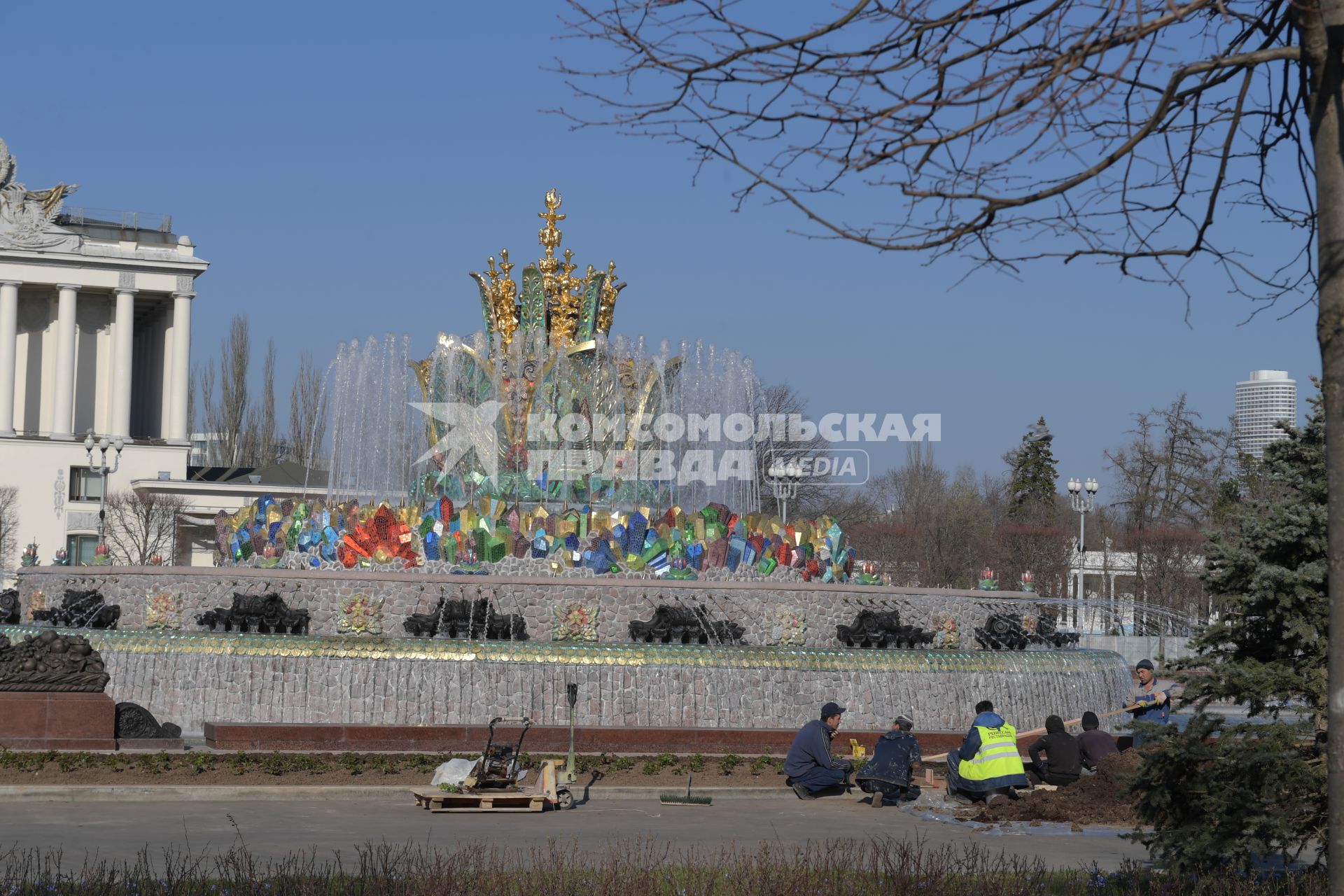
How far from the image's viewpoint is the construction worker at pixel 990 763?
50.6 feet

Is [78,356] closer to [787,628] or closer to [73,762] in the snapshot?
[787,628]

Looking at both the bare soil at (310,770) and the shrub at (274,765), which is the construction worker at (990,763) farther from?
the shrub at (274,765)

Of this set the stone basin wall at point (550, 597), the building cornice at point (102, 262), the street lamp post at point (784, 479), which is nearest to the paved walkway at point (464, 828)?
the stone basin wall at point (550, 597)

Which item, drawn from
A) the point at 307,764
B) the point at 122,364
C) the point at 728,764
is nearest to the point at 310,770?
the point at 307,764

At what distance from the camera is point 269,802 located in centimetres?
1519

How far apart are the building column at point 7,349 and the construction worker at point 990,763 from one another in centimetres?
6181

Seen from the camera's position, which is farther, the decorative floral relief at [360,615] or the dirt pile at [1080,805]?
the decorative floral relief at [360,615]

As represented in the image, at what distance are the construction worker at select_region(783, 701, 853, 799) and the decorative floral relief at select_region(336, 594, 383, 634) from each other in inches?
394

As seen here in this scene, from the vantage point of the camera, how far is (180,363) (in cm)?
7306

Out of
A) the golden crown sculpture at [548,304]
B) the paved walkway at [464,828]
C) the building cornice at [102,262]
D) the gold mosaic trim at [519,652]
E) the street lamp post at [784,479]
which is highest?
the building cornice at [102,262]

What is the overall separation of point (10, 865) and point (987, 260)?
260 inches

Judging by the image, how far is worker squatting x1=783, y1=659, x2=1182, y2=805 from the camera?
610 inches

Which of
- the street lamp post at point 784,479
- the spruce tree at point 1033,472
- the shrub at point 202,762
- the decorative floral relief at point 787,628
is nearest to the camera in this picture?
the shrub at point 202,762

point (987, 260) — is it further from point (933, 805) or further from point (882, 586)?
point (882, 586)
